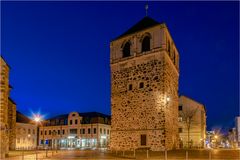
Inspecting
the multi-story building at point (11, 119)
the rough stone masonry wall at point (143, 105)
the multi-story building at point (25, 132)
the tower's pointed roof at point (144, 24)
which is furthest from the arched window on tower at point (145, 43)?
the multi-story building at point (25, 132)

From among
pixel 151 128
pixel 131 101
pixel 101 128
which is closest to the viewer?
pixel 151 128

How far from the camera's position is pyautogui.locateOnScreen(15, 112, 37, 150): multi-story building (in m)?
67.1

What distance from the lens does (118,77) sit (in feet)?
142

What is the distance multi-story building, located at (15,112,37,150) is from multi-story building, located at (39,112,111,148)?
3642 millimetres

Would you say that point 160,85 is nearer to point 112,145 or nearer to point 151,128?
point 151,128

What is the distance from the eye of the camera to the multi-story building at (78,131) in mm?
76250

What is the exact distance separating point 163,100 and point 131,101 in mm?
4697

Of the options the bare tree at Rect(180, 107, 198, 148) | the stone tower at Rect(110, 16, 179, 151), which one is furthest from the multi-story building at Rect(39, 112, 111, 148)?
the stone tower at Rect(110, 16, 179, 151)

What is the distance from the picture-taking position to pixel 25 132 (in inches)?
2758

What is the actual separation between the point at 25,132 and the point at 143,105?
39925mm

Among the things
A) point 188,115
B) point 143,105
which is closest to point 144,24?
point 143,105

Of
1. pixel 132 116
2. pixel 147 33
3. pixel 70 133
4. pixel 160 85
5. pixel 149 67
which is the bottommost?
pixel 70 133

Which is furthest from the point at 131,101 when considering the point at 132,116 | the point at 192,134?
the point at 192,134

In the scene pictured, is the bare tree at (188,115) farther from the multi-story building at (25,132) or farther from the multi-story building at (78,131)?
the multi-story building at (25,132)
